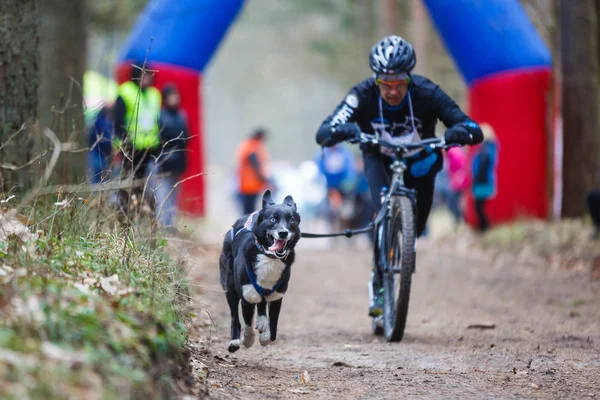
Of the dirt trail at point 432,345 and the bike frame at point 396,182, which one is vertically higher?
the bike frame at point 396,182

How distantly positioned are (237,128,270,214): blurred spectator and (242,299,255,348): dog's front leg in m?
10.1

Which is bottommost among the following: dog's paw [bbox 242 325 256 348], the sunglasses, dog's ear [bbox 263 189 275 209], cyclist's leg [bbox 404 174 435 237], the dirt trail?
the dirt trail

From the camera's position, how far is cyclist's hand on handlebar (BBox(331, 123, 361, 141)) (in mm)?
6062

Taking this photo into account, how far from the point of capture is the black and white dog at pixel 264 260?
16.4ft

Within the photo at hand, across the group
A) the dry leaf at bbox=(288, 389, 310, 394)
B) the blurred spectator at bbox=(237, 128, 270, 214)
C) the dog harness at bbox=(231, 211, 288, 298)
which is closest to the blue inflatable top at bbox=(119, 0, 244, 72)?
the blurred spectator at bbox=(237, 128, 270, 214)

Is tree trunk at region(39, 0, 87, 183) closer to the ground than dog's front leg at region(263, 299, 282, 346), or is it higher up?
higher up

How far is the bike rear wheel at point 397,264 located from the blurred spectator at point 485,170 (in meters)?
7.73

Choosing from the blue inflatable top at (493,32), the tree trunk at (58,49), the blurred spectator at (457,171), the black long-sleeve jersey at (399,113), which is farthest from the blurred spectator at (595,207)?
the tree trunk at (58,49)

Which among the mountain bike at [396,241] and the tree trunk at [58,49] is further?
the tree trunk at [58,49]

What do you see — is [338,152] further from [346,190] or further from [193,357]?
[193,357]

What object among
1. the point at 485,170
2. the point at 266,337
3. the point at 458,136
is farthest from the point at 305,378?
the point at 485,170

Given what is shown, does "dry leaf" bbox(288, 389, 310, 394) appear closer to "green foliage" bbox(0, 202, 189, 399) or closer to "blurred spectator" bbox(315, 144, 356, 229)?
"green foliage" bbox(0, 202, 189, 399)

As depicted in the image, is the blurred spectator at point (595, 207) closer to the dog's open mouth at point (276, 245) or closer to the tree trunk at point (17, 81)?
the dog's open mouth at point (276, 245)

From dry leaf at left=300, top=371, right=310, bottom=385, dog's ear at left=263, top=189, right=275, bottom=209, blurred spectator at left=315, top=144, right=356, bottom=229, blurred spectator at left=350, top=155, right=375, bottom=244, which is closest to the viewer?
dry leaf at left=300, top=371, right=310, bottom=385
